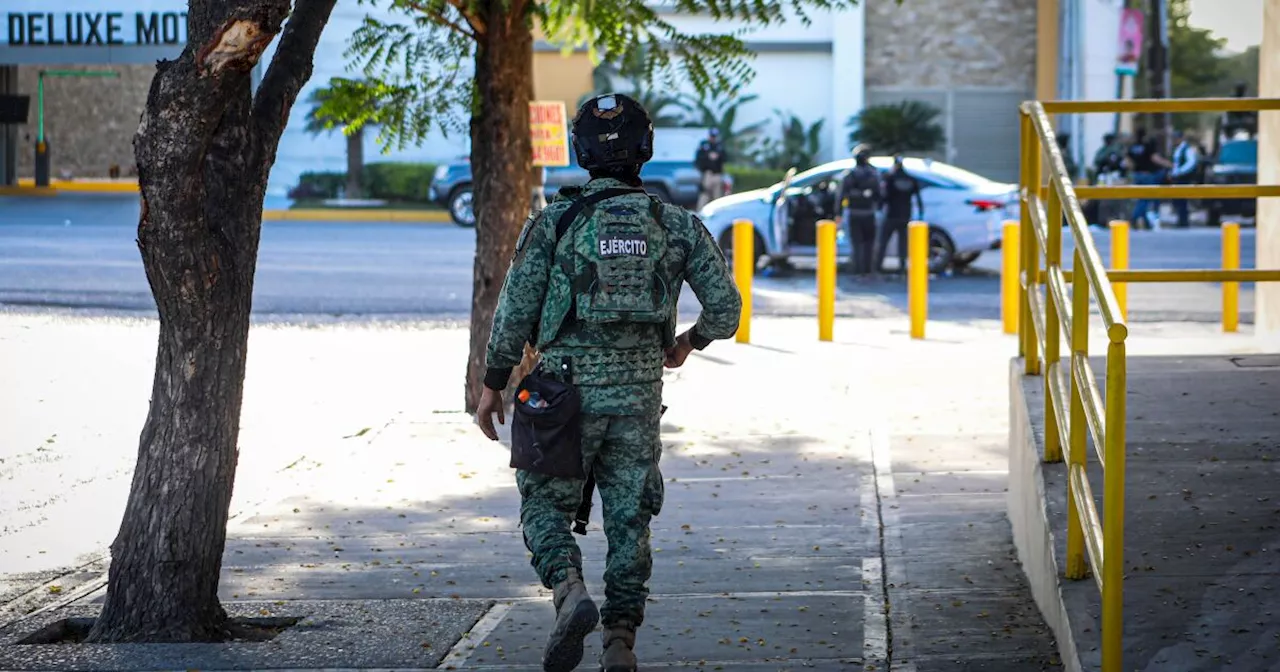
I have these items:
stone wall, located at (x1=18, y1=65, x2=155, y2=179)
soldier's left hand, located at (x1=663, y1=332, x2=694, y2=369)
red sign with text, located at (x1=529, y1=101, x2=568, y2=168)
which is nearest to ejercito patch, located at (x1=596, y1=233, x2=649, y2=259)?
soldier's left hand, located at (x1=663, y1=332, x2=694, y2=369)

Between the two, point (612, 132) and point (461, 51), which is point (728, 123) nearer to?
point (461, 51)

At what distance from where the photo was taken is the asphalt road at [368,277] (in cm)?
1822

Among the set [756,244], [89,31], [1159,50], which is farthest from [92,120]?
[756,244]

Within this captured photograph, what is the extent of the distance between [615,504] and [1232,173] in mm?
29165

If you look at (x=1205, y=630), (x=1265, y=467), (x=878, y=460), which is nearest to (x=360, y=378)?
(x=878, y=460)

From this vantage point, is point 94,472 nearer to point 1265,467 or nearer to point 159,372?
point 159,372

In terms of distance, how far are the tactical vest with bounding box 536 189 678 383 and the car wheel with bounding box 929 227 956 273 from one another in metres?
17.0

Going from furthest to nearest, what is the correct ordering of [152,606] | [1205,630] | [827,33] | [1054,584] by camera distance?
1. [827,33]
2. [152,606]
3. [1054,584]
4. [1205,630]

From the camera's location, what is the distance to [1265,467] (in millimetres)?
6426

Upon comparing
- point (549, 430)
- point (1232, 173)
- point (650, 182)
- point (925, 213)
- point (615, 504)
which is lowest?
point (615, 504)

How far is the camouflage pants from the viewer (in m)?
5.31

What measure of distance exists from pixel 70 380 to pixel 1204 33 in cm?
6305

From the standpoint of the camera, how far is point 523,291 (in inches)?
209

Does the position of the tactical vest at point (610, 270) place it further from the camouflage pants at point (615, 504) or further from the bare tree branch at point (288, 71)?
the bare tree branch at point (288, 71)
